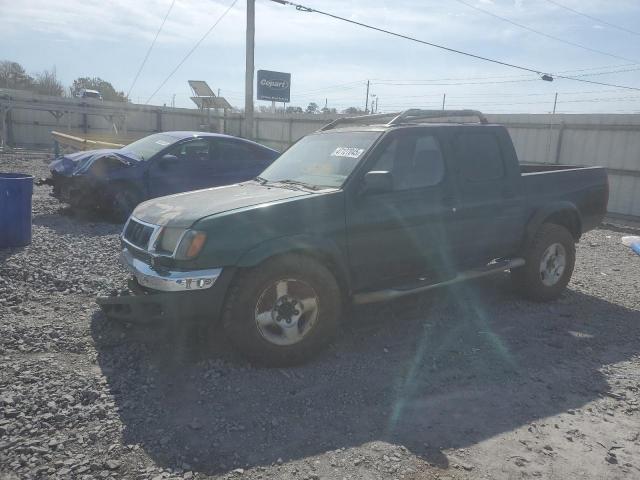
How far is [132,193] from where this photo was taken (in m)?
9.15

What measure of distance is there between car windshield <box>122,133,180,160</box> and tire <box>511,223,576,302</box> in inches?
248

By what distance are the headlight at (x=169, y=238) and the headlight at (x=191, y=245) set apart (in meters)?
0.09

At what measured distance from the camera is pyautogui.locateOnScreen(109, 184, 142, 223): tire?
29.7 feet

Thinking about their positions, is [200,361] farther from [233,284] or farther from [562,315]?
[562,315]

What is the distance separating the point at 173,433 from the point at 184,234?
4.44 ft

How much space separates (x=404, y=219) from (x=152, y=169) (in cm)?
584

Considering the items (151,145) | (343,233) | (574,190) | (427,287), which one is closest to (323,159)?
(343,233)

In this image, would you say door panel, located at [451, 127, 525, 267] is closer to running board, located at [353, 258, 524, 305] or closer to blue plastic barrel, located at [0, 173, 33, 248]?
running board, located at [353, 258, 524, 305]

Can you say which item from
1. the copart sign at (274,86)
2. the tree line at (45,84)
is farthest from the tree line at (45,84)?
the copart sign at (274,86)

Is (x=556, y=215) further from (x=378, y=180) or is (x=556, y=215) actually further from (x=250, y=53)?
(x=250, y=53)

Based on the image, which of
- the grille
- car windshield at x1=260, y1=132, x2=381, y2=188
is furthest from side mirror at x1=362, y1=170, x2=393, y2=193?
the grille

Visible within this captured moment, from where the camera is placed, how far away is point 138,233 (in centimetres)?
436

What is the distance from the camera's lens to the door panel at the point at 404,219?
4508 millimetres

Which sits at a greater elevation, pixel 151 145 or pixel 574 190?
pixel 151 145
